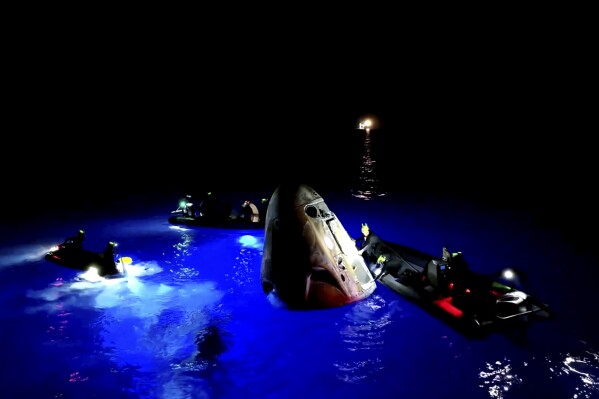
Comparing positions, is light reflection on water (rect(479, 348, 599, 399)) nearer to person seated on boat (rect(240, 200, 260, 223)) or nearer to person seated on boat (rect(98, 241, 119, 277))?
person seated on boat (rect(98, 241, 119, 277))

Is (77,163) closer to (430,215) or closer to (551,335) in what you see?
(430,215)

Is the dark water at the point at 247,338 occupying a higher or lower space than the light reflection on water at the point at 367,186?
lower

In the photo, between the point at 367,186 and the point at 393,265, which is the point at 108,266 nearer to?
the point at 393,265

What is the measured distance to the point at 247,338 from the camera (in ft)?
30.5

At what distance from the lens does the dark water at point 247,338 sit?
25.6 ft

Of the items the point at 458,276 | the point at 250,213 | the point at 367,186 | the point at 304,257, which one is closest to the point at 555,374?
the point at 458,276

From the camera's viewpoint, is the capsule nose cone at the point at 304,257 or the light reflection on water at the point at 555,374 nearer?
the light reflection on water at the point at 555,374

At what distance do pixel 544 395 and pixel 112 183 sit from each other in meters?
37.0

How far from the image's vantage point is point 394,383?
7.95 meters

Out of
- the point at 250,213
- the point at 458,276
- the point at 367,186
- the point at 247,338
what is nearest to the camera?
the point at 247,338

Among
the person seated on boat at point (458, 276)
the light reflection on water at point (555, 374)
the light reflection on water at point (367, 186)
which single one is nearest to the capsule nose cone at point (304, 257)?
the person seated on boat at point (458, 276)

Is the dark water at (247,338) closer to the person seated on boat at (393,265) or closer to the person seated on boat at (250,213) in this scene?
the person seated on boat at (393,265)

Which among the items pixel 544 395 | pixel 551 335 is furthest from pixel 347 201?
pixel 544 395

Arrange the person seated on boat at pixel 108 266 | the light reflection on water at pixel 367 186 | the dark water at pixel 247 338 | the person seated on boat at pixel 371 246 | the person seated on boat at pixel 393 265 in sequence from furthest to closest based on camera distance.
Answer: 1. the light reflection on water at pixel 367 186
2. the person seated on boat at pixel 371 246
3. the person seated on boat at pixel 108 266
4. the person seated on boat at pixel 393 265
5. the dark water at pixel 247 338
